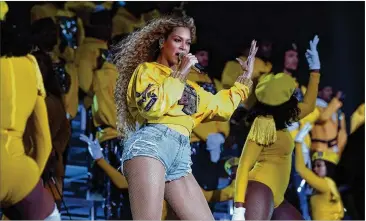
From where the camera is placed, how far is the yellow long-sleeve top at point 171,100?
3143 millimetres

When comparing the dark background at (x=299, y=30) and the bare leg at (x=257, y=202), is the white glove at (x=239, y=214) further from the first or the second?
the dark background at (x=299, y=30)

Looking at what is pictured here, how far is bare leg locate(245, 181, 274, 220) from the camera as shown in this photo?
474 cm

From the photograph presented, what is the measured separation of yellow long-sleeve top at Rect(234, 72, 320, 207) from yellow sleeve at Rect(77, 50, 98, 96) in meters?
1.14

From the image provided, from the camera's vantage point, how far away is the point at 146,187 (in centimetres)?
306

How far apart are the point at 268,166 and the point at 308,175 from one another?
529mm

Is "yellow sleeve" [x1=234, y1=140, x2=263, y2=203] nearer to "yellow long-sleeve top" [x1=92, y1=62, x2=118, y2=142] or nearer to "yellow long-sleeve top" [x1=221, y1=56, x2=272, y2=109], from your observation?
"yellow long-sleeve top" [x1=221, y1=56, x2=272, y2=109]

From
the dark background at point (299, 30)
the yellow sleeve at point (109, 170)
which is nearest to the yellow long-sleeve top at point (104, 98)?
the yellow sleeve at point (109, 170)

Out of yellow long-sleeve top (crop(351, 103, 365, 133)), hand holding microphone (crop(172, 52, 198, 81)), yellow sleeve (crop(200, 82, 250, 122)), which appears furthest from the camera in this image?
→ yellow long-sleeve top (crop(351, 103, 365, 133))

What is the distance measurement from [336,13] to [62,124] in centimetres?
205

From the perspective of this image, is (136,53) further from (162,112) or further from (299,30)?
(299,30)

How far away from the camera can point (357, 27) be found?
533 cm

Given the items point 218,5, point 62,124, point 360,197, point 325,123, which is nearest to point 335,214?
point 360,197

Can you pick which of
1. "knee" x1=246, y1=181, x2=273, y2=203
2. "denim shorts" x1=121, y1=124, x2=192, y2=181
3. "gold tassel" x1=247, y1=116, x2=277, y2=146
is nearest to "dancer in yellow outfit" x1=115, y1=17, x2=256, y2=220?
"denim shorts" x1=121, y1=124, x2=192, y2=181

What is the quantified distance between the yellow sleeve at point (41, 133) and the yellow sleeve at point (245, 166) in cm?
125
